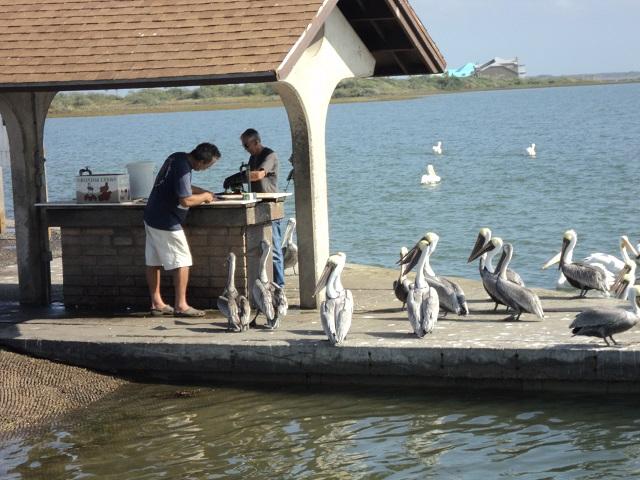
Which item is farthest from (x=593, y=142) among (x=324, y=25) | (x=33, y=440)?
(x=33, y=440)

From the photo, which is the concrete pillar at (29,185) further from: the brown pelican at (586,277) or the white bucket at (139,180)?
the brown pelican at (586,277)

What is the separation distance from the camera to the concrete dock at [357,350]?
11.8m

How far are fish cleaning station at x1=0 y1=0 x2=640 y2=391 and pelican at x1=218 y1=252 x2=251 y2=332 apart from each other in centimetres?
11

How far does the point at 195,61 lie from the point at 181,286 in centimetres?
243

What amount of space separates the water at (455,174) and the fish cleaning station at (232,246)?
673 centimetres

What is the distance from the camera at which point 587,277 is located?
14961 mm

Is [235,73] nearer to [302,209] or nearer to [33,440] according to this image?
[302,209]

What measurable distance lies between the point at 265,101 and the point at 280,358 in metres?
94.2

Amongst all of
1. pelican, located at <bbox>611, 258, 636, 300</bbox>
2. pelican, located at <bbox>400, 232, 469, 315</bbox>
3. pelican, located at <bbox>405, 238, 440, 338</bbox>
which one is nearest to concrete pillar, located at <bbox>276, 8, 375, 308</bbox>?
pelican, located at <bbox>400, 232, 469, 315</bbox>

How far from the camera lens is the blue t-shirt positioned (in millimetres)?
13469

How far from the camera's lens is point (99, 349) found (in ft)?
42.5

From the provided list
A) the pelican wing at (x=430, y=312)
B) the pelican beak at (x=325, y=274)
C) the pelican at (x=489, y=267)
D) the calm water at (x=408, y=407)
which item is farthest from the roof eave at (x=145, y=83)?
the pelican at (x=489, y=267)

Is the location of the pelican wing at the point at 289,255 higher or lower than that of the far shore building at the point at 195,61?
lower

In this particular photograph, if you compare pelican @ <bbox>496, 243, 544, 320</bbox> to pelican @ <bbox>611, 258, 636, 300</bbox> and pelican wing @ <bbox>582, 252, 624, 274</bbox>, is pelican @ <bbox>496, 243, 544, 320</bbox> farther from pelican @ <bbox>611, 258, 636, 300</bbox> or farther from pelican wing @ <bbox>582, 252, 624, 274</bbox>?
pelican wing @ <bbox>582, 252, 624, 274</bbox>
